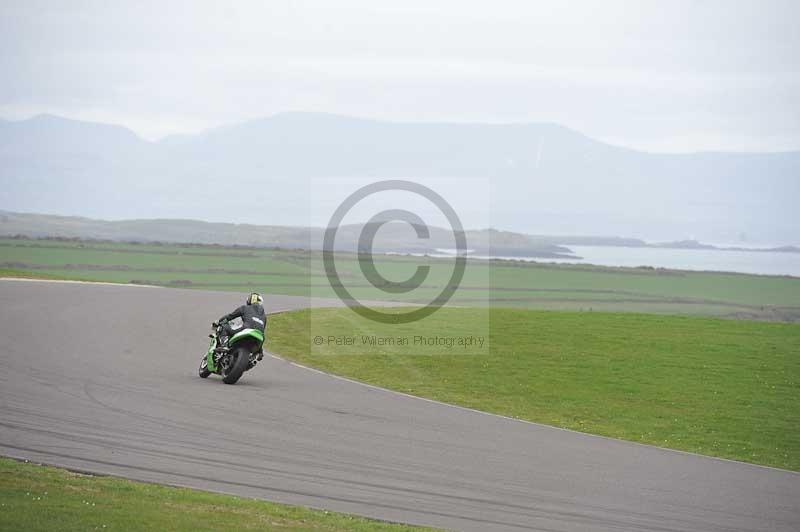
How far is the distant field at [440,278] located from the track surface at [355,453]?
3446cm

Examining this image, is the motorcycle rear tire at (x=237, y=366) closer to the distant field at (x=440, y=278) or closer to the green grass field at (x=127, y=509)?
the green grass field at (x=127, y=509)

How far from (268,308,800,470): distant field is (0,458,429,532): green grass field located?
9527mm

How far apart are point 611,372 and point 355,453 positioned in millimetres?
13872

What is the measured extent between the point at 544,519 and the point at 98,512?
17.1 ft

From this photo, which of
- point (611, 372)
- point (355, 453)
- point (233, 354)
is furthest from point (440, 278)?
point (355, 453)

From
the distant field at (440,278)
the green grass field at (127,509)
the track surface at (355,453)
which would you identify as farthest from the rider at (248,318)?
the distant field at (440,278)

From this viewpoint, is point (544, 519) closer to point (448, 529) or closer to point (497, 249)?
point (448, 529)

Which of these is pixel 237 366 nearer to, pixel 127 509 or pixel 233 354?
pixel 233 354

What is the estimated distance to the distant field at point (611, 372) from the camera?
67.9ft

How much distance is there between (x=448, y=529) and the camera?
11.5 m

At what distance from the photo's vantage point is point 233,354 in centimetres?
2145

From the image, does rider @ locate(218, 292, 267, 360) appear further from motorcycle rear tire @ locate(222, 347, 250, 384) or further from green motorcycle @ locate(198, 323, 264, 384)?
motorcycle rear tire @ locate(222, 347, 250, 384)

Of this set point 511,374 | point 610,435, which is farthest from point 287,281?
point 610,435

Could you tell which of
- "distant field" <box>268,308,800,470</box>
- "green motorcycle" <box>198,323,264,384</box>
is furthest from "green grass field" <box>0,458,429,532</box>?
"distant field" <box>268,308,800,470</box>
